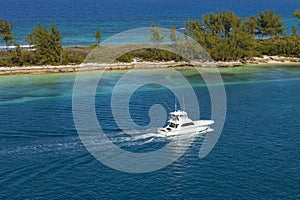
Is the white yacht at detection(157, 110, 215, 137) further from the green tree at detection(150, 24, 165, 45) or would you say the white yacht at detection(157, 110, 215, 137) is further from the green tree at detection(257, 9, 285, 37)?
the green tree at detection(257, 9, 285, 37)

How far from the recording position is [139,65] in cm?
Answer: 9438

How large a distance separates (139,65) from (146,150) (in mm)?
51577

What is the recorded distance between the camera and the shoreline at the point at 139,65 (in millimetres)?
87938

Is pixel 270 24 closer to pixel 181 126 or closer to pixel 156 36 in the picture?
pixel 156 36

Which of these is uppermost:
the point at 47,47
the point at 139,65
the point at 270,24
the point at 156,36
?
the point at 270,24

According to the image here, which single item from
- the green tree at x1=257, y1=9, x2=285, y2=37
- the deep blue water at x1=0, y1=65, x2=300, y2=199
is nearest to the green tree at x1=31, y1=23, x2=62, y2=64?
the deep blue water at x1=0, y1=65, x2=300, y2=199

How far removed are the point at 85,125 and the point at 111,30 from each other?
108680 millimetres

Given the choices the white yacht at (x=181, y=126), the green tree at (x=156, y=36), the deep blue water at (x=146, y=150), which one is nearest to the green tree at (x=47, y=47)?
the green tree at (x=156, y=36)

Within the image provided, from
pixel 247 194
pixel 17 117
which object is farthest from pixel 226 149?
pixel 17 117

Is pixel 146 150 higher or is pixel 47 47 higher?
pixel 47 47

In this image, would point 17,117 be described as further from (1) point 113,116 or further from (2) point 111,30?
(2) point 111,30

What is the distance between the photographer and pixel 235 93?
71062 millimetres

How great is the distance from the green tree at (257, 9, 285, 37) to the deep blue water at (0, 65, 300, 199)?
179 ft

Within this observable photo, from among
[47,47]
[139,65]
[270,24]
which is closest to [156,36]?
[139,65]
